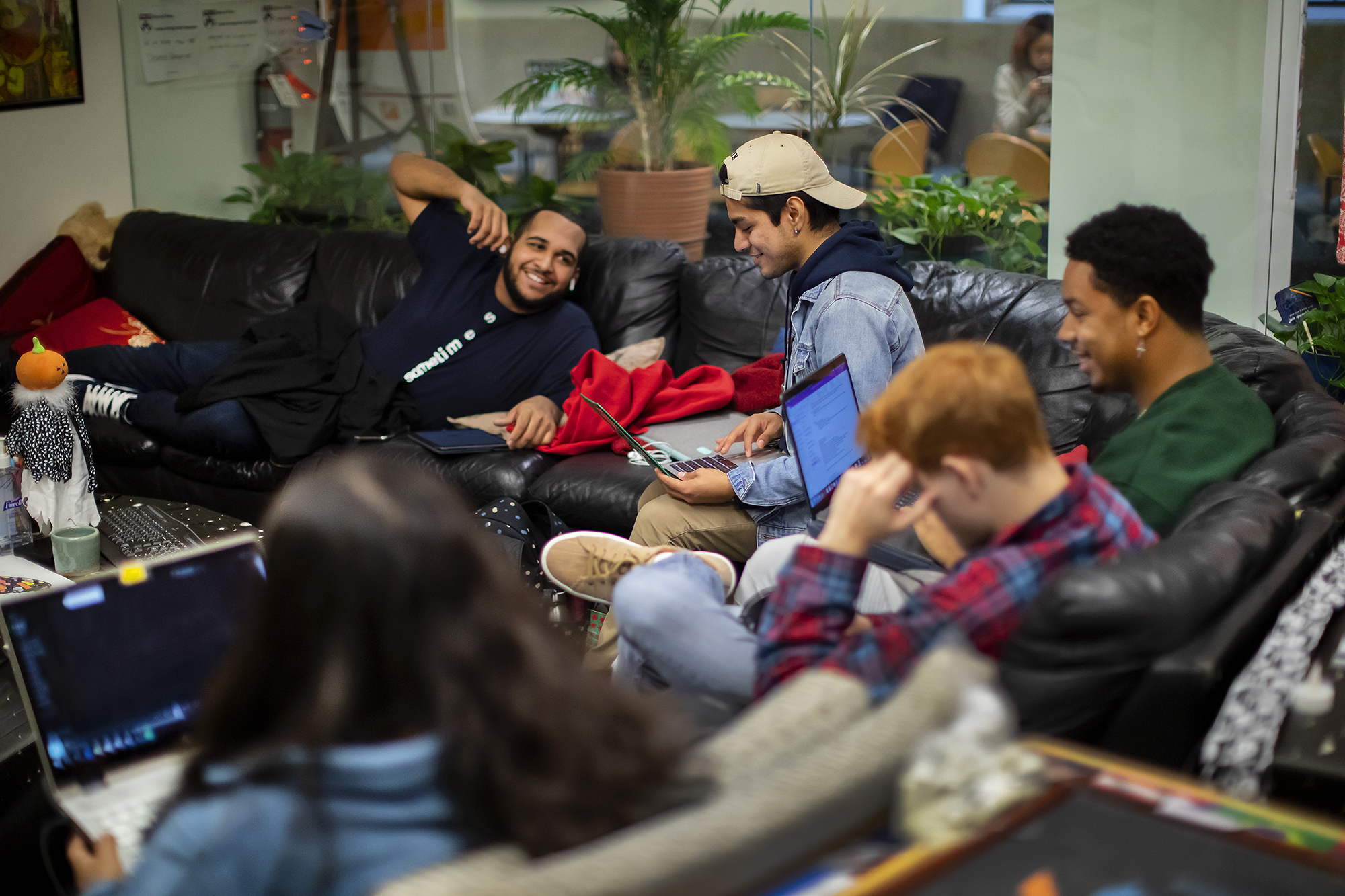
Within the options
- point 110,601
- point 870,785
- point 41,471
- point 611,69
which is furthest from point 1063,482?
point 611,69

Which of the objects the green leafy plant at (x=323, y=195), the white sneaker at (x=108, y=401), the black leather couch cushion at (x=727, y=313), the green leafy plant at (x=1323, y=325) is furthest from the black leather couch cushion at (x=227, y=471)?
the green leafy plant at (x=1323, y=325)

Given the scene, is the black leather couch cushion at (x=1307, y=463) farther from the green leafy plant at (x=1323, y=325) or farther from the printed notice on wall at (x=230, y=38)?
the printed notice on wall at (x=230, y=38)

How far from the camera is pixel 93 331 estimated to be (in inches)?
155

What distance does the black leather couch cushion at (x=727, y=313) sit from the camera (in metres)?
3.30

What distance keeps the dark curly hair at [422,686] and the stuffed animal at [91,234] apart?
3.94 metres

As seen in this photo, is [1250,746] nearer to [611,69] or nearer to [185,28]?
[611,69]

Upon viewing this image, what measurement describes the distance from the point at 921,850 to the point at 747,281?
8.63ft

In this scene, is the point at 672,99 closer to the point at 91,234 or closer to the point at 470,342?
the point at 470,342

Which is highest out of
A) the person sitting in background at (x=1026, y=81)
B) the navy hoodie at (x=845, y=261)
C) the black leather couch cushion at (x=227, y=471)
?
the person sitting in background at (x=1026, y=81)

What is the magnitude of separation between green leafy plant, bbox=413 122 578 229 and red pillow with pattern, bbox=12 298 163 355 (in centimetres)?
132

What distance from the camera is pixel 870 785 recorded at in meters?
0.87

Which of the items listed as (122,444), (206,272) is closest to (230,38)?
(206,272)

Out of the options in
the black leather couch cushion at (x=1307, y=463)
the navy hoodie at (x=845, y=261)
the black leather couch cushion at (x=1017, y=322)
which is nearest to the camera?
the black leather couch cushion at (x=1307, y=463)

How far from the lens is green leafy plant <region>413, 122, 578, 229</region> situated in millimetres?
4410
